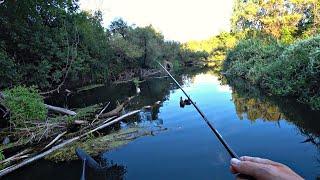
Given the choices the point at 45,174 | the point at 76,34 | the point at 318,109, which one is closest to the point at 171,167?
the point at 45,174

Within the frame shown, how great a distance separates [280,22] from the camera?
41031 mm

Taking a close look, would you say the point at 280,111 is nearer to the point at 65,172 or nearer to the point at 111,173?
the point at 111,173

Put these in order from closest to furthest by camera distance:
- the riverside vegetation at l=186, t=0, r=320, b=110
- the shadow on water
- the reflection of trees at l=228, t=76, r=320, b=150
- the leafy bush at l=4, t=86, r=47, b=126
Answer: the shadow on water → the reflection of trees at l=228, t=76, r=320, b=150 → the leafy bush at l=4, t=86, r=47, b=126 → the riverside vegetation at l=186, t=0, r=320, b=110

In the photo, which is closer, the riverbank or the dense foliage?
the riverbank

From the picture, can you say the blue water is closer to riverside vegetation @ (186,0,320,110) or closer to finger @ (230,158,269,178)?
riverside vegetation @ (186,0,320,110)

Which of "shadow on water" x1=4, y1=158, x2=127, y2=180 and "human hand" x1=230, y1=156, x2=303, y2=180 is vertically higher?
"human hand" x1=230, y1=156, x2=303, y2=180

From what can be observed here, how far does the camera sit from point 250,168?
1325mm

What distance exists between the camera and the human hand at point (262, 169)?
1.21 m

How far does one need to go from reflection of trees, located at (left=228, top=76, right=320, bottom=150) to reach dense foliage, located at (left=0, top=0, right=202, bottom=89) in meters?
15.6

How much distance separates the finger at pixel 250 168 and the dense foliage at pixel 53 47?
2465 cm

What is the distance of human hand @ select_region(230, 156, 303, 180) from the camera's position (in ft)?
3.98

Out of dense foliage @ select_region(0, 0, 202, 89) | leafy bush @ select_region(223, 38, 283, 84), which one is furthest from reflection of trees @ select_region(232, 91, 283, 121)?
dense foliage @ select_region(0, 0, 202, 89)

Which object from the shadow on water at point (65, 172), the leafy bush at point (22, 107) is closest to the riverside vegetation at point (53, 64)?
the leafy bush at point (22, 107)

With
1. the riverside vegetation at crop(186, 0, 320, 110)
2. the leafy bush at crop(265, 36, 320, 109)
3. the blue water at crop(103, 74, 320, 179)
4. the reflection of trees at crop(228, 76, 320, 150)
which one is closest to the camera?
the blue water at crop(103, 74, 320, 179)
